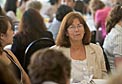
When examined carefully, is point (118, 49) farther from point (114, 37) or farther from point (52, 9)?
point (52, 9)

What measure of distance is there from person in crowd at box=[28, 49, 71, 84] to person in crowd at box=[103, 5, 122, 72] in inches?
79.2

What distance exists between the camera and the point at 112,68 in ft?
12.6

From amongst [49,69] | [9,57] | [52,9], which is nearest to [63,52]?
[9,57]

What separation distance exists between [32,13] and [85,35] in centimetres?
114

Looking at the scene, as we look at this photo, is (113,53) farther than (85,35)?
Yes

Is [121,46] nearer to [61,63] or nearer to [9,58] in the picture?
[9,58]

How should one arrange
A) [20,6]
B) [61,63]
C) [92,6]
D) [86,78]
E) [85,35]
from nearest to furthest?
1. [61,63]
2. [86,78]
3. [85,35]
4. [92,6]
5. [20,6]

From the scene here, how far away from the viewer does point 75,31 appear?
3469 millimetres

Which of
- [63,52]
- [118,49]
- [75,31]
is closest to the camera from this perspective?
[63,52]

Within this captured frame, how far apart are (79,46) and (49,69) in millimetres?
1748

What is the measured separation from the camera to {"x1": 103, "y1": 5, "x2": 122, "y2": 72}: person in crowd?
3.79m

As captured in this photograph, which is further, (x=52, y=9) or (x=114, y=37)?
(x=52, y=9)

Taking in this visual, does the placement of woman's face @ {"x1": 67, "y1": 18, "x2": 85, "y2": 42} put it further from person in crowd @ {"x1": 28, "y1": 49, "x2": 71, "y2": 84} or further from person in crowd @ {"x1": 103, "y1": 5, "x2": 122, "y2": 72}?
person in crowd @ {"x1": 28, "y1": 49, "x2": 71, "y2": 84}

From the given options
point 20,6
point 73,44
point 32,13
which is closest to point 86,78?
point 73,44
